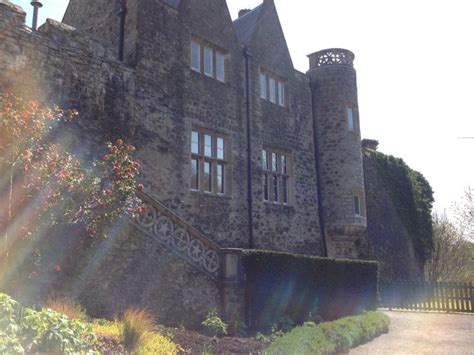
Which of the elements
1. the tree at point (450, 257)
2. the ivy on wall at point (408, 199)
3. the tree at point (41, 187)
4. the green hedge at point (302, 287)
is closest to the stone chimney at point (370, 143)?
the ivy on wall at point (408, 199)

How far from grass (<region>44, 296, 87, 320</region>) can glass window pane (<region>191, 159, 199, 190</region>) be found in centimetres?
703

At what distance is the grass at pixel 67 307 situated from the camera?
305 inches

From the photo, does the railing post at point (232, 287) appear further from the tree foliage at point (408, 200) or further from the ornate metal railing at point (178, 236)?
the tree foliage at point (408, 200)

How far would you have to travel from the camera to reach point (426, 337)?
12.8m

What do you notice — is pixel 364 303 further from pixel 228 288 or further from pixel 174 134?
pixel 174 134

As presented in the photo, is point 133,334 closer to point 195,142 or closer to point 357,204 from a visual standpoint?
point 195,142

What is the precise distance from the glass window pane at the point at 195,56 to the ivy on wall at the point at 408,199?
51.1ft

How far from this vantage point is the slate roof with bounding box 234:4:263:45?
19.5 m

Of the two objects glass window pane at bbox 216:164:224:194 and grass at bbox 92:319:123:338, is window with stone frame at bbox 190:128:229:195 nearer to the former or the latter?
glass window pane at bbox 216:164:224:194

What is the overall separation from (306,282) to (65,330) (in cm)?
977

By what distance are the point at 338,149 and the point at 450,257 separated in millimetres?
18560

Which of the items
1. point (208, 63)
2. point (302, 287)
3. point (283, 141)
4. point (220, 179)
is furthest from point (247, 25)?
point (302, 287)

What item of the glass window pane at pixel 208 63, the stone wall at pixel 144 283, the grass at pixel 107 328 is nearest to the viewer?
the grass at pixel 107 328

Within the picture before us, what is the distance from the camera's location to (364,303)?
1712cm
